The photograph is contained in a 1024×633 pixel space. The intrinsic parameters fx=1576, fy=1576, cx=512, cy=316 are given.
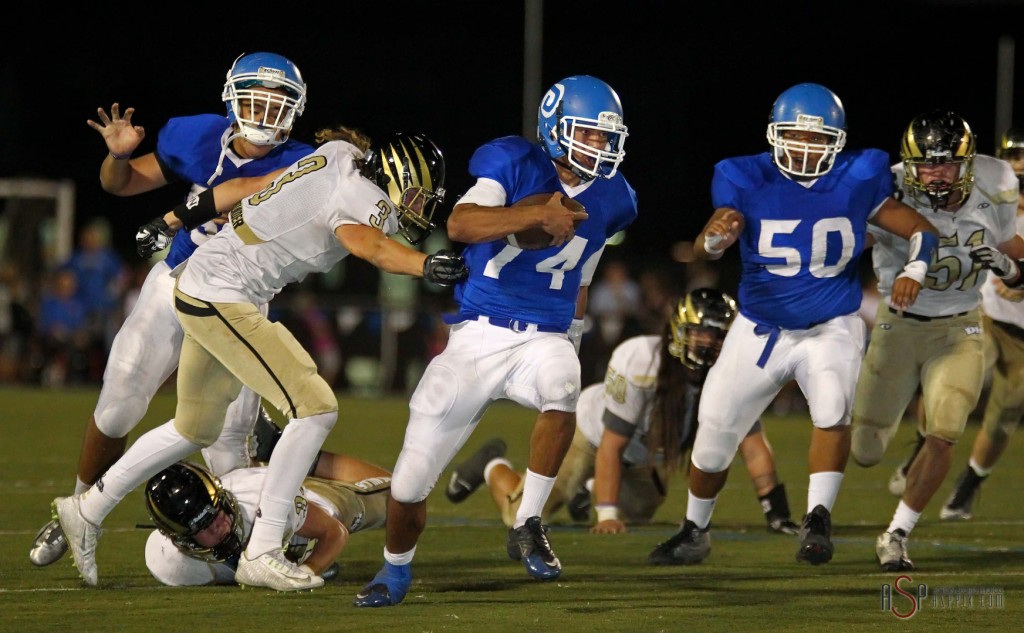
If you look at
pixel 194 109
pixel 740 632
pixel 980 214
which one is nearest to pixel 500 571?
pixel 740 632

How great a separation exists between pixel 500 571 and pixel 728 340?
4.18 feet

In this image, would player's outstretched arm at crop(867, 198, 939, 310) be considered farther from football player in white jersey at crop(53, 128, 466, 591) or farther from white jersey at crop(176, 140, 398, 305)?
white jersey at crop(176, 140, 398, 305)

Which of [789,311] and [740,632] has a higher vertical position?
[789,311]

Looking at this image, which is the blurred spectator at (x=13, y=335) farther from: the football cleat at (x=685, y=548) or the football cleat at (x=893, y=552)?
the football cleat at (x=893, y=552)

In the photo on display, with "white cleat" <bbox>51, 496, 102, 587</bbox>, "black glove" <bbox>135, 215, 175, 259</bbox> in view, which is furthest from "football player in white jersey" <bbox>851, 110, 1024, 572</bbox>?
"white cleat" <bbox>51, 496, 102, 587</bbox>

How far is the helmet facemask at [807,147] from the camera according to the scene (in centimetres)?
603

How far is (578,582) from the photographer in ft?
18.7

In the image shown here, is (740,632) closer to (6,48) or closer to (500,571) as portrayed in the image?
(500,571)

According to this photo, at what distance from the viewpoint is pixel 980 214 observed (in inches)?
262

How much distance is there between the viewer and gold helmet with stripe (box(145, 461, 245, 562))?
516cm

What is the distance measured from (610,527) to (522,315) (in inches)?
80.7

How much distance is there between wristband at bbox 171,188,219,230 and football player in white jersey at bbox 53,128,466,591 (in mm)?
259

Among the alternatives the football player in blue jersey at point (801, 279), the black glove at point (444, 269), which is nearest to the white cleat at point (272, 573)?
the black glove at point (444, 269)

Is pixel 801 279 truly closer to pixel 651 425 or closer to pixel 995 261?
pixel 995 261
